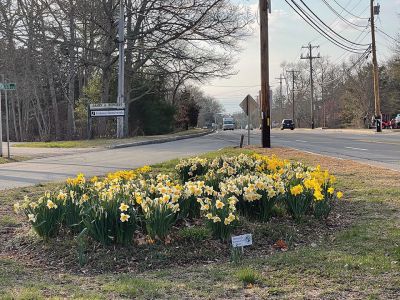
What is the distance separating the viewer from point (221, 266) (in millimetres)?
4910

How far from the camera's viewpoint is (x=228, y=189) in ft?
20.4

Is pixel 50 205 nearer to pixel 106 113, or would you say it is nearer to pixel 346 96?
pixel 106 113

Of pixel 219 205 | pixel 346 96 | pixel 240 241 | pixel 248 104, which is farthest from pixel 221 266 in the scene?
pixel 346 96

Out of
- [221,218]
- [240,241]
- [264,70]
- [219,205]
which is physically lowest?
[240,241]

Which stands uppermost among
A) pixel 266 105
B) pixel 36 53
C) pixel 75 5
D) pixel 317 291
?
pixel 75 5

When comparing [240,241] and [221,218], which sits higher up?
[221,218]

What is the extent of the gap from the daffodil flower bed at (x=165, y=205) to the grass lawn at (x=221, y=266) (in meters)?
0.19

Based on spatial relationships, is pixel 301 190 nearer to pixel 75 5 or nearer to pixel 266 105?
pixel 266 105

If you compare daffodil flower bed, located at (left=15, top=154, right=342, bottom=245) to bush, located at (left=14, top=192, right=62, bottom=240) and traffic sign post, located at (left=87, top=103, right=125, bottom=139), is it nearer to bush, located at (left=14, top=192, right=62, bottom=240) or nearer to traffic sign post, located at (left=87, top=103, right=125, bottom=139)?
bush, located at (left=14, top=192, right=62, bottom=240)

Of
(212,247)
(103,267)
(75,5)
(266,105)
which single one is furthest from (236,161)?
(75,5)

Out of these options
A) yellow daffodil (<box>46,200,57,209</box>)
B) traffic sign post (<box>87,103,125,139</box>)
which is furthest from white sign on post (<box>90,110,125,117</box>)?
yellow daffodil (<box>46,200,57,209</box>)

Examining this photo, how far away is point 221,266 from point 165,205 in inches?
39.4

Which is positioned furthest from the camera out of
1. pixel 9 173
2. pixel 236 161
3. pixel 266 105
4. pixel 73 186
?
pixel 266 105

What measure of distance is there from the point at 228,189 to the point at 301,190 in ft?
3.05
